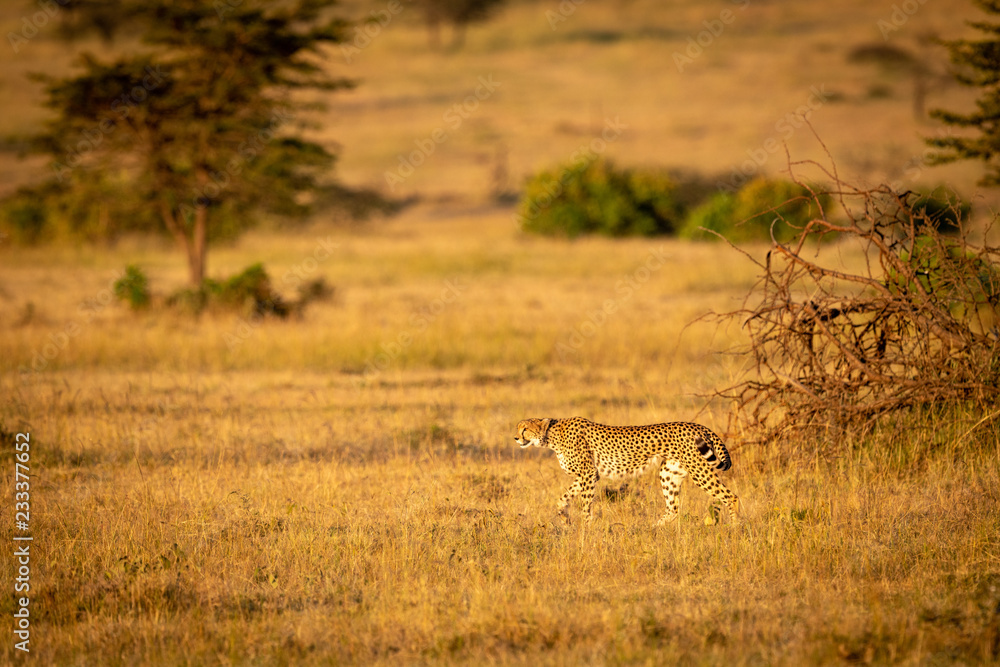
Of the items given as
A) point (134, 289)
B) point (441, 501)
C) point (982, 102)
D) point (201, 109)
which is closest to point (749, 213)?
point (982, 102)

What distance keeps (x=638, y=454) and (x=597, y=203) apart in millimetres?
28983

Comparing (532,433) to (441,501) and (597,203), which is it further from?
(597,203)

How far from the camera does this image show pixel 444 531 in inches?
246

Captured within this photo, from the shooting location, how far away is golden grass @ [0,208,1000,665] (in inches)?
183

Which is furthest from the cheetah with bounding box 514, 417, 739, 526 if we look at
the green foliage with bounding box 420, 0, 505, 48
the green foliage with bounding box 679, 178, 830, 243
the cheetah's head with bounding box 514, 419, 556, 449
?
the green foliage with bounding box 420, 0, 505, 48

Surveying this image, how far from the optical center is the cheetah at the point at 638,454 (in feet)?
20.7

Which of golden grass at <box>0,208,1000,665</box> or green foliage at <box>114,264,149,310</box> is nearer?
golden grass at <box>0,208,1000,665</box>

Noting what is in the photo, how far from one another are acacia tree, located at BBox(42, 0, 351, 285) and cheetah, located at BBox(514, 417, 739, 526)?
13.6 m

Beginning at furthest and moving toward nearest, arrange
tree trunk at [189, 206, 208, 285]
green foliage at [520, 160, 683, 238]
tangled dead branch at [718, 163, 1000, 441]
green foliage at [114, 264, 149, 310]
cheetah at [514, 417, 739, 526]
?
green foliage at [520, 160, 683, 238] → tree trunk at [189, 206, 208, 285] → green foliage at [114, 264, 149, 310] → tangled dead branch at [718, 163, 1000, 441] → cheetah at [514, 417, 739, 526]

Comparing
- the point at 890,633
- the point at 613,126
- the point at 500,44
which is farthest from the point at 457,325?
the point at 500,44

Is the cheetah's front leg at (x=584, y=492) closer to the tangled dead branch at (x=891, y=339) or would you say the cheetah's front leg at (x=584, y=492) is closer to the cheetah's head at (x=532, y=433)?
the cheetah's head at (x=532, y=433)

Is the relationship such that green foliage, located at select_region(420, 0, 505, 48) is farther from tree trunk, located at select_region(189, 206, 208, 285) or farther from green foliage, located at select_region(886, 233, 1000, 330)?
green foliage, located at select_region(886, 233, 1000, 330)

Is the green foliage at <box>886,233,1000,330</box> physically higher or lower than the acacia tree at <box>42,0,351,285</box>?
lower

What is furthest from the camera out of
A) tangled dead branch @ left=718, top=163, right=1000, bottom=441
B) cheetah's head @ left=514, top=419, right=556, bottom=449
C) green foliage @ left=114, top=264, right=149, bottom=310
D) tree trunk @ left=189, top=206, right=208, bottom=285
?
tree trunk @ left=189, top=206, right=208, bottom=285
